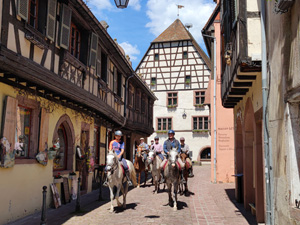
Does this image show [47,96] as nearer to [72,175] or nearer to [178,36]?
[72,175]

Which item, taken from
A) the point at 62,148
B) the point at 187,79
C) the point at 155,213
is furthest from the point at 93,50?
the point at 187,79

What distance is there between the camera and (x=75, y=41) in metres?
12.9

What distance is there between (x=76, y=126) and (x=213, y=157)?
8.86 m

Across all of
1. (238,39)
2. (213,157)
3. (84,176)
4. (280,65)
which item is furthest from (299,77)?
(213,157)

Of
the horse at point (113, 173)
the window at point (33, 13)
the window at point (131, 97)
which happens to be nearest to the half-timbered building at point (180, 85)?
the window at point (131, 97)

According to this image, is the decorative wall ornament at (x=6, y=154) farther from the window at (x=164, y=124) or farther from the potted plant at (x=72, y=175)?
the window at (x=164, y=124)

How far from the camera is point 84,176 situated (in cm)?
1420

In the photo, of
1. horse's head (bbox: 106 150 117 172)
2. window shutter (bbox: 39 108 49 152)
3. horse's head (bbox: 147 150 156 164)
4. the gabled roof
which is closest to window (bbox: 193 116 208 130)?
the gabled roof

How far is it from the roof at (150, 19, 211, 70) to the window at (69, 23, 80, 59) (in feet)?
90.9

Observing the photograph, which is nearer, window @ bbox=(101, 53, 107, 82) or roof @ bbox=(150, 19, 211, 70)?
window @ bbox=(101, 53, 107, 82)

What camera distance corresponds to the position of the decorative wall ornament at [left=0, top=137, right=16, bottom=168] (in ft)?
25.5

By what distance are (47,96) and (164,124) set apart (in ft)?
104

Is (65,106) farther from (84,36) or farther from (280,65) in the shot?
(280,65)

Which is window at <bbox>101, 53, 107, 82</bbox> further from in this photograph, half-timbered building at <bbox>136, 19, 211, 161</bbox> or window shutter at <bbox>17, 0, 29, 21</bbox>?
half-timbered building at <bbox>136, 19, 211, 161</bbox>
